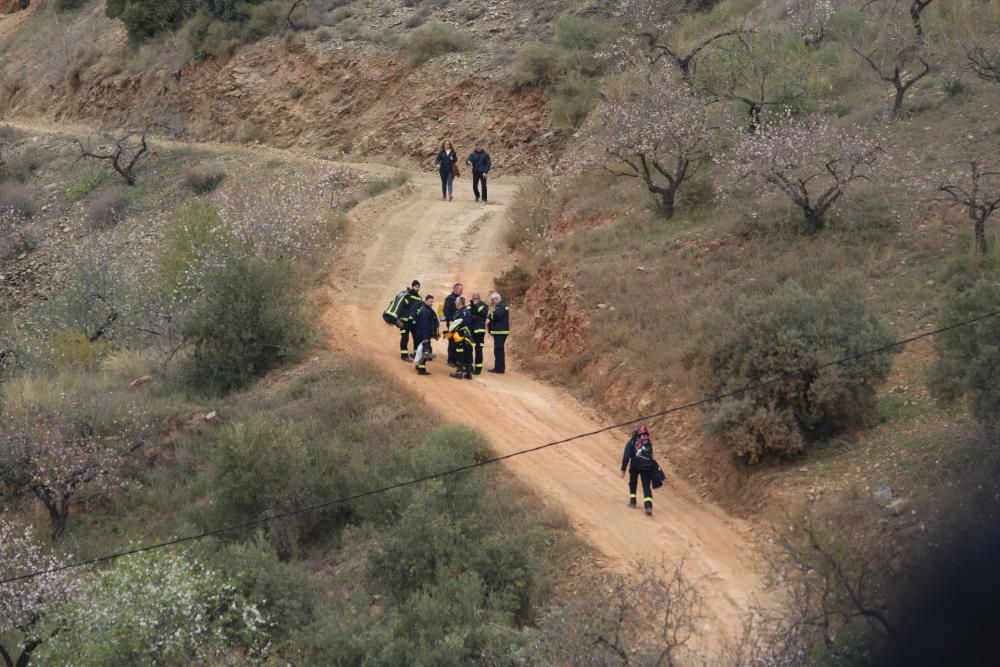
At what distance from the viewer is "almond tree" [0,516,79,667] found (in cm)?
1212

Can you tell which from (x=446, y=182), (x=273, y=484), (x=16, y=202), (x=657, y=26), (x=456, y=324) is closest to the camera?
(x=273, y=484)

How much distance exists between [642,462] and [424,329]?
17.7 ft

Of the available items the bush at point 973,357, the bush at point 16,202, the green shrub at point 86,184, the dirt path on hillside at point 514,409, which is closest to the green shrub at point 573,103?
the dirt path on hillside at point 514,409

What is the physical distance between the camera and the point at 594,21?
34375 mm

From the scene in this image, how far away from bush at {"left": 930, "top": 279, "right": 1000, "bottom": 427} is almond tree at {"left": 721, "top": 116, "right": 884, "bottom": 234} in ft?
18.2

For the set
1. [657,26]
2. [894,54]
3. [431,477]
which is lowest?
[431,477]

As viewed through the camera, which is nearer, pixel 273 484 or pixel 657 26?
pixel 273 484

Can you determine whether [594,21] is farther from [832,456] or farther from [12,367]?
[832,456]

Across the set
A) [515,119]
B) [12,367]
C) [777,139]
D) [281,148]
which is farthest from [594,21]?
[12,367]

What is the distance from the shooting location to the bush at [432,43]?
35.7 m

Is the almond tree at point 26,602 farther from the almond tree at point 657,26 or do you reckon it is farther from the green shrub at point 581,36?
the green shrub at point 581,36

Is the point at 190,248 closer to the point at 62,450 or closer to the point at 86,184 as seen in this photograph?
the point at 62,450

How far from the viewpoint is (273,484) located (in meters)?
14.3

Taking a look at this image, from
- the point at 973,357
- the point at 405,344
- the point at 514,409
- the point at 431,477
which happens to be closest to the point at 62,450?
the point at 405,344
